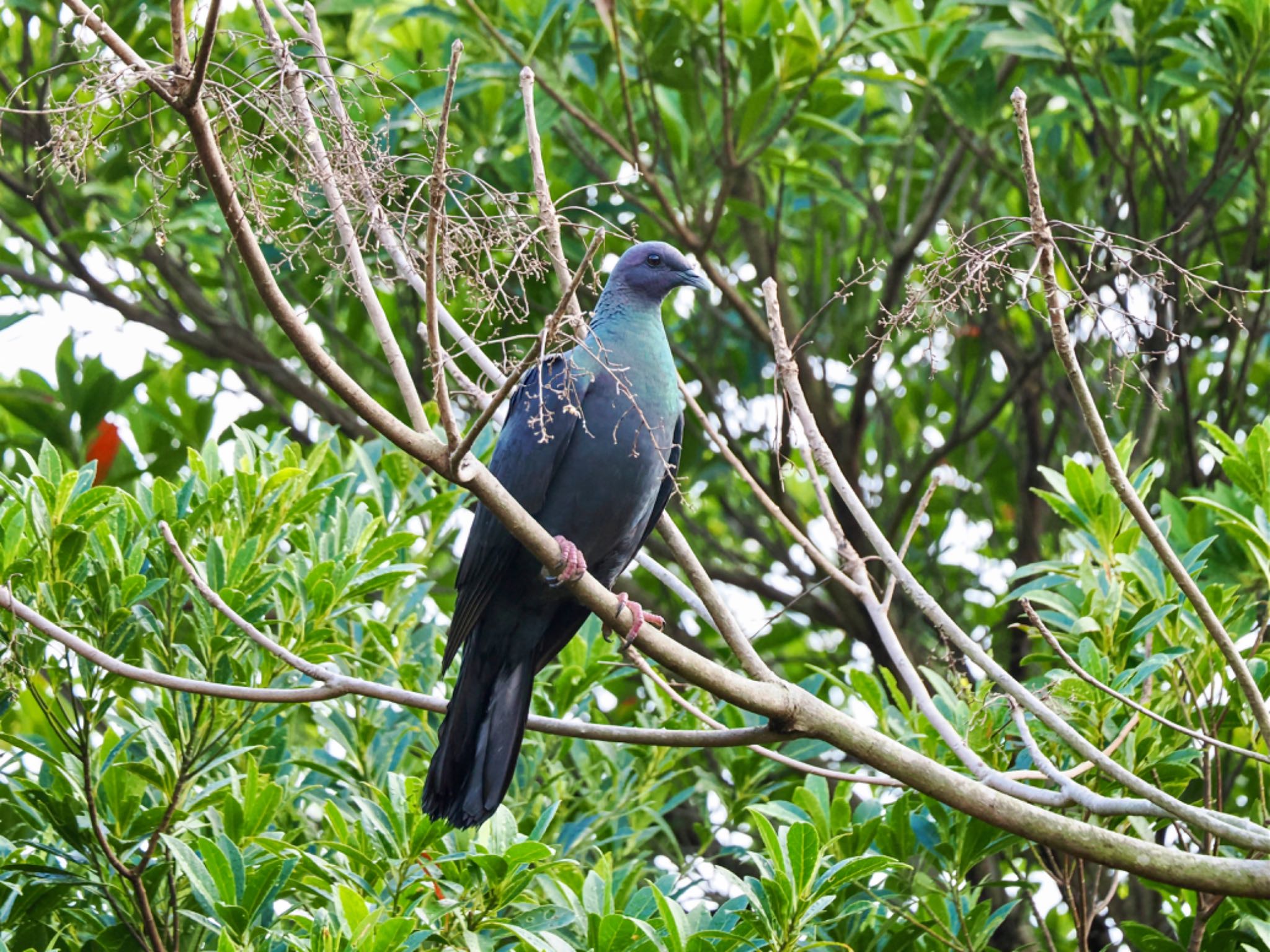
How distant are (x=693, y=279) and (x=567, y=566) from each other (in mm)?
1674

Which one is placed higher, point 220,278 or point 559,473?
point 220,278

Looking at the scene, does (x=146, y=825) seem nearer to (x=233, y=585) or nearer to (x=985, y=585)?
(x=233, y=585)

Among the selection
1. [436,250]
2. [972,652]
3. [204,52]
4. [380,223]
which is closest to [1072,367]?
[972,652]

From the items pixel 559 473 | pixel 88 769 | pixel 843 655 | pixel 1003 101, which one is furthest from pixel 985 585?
pixel 88 769

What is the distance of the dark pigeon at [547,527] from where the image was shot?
3.53 metres

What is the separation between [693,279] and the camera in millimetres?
4227

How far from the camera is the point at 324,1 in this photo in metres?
5.64

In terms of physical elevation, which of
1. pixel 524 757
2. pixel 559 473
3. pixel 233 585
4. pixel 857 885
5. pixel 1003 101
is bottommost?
pixel 857 885

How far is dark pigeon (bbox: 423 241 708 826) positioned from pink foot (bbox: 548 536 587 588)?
129 mm

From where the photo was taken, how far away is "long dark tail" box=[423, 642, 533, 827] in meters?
3.45

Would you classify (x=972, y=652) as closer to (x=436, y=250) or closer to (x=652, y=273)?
(x=436, y=250)

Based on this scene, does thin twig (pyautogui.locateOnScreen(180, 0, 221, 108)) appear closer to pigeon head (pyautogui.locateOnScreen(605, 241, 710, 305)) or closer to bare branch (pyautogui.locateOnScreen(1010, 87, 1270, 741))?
bare branch (pyautogui.locateOnScreen(1010, 87, 1270, 741))

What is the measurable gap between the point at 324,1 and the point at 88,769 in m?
3.51

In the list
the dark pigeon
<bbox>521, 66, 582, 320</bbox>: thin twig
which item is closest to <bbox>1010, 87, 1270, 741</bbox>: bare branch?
<bbox>521, 66, 582, 320</bbox>: thin twig
